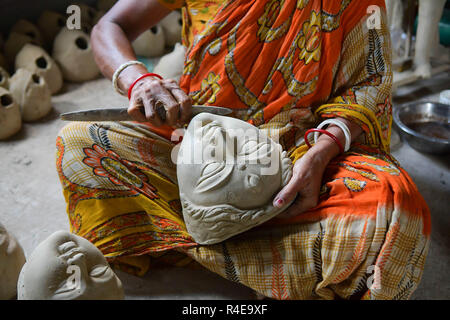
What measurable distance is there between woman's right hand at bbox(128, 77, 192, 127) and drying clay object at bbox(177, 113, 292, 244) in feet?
0.23

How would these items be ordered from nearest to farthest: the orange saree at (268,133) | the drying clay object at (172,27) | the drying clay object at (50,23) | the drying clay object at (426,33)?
the orange saree at (268,133) → the drying clay object at (426,33) → the drying clay object at (50,23) → the drying clay object at (172,27)

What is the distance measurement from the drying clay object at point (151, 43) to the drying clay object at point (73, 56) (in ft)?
1.57

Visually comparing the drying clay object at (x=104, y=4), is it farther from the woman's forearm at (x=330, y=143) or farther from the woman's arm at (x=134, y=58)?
the woman's forearm at (x=330, y=143)

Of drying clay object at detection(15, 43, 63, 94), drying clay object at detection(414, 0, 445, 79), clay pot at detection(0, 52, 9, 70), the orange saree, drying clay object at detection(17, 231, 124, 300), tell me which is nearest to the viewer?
drying clay object at detection(17, 231, 124, 300)

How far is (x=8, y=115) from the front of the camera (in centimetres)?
284

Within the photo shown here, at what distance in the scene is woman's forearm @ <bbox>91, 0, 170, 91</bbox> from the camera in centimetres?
188

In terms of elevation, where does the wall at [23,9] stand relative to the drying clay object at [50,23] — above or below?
above

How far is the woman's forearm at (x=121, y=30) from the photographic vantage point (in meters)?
1.88

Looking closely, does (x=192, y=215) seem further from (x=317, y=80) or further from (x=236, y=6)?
(x=236, y=6)

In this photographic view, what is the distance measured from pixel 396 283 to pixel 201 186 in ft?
2.51

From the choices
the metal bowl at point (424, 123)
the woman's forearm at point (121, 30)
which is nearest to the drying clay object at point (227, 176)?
the woman's forearm at point (121, 30)

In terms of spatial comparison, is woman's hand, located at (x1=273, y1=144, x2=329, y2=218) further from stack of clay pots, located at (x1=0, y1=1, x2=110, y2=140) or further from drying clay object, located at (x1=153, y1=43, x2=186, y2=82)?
stack of clay pots, located at (x1=0, y1=1, x2=110, y2=140)

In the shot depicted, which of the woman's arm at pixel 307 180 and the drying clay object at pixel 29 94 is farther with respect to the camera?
the drying clay object at pixel 29 94

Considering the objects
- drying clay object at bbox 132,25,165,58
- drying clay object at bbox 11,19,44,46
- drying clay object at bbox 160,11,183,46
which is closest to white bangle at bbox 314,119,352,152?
drying clay object at bbox 132,25,165,58
